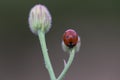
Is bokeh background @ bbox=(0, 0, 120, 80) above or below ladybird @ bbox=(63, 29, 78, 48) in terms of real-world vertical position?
below

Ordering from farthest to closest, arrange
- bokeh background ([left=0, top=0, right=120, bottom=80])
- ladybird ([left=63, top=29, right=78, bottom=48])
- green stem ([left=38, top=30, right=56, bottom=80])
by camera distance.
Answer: bokeh background ([left=0, top=0, right=120, bottom=80]) → ladybird ([left=63, top=29, right=78, bottom=48]) → green stem ([left=38, top=30, right=56, bottom=80])

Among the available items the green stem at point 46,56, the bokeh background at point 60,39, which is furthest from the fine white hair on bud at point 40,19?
the bokeh background at point 60,39

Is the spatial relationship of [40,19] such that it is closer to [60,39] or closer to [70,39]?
[70,39]

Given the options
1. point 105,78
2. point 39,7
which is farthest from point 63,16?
point 39,7

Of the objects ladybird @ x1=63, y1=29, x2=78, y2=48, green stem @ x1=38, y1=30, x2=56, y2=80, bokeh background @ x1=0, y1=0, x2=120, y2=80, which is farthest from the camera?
bokeh background @ x1=0, y1=0, x2=120, y2=80

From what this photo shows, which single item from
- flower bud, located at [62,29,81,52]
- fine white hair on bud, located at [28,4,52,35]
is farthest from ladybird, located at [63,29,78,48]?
fine white hair on bud, located at [28,4,52,35]

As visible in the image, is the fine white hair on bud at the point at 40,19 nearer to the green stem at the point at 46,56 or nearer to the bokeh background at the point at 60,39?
the green stem at the point at 46,56

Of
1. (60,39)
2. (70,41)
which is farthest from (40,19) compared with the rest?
(60,39)

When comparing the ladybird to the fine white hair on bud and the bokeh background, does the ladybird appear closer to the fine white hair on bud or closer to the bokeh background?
the fine white hair on bud

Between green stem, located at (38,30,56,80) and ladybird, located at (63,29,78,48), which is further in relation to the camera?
Answer: ladybird, located at (63,29,78,48)
